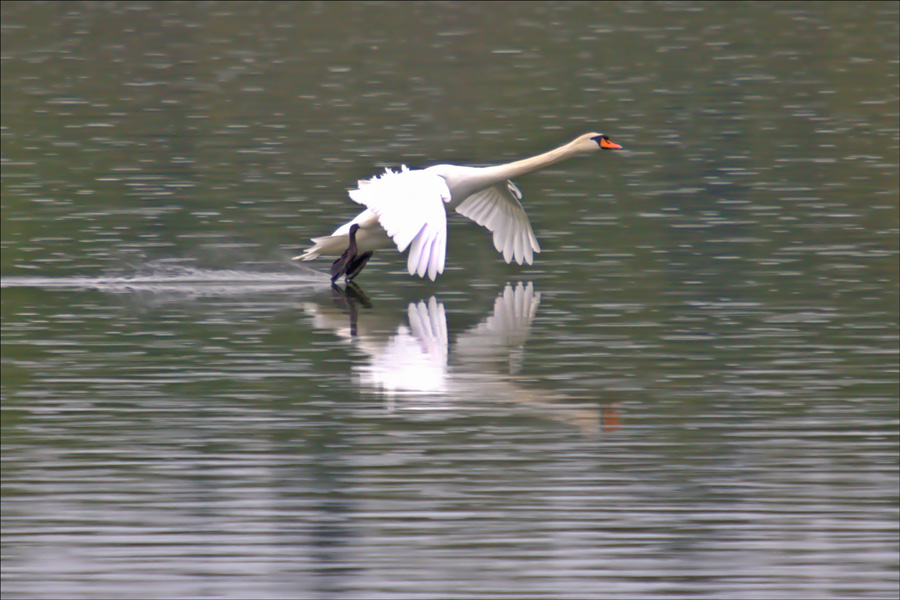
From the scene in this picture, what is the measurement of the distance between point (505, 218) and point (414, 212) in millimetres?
2719

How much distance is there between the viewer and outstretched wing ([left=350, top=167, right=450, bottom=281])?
11.4 metres

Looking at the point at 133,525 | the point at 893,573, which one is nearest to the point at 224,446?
the point at 133,525

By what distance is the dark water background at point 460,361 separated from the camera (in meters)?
7.46

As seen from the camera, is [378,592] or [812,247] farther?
[812,247]

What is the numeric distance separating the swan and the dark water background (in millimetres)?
298

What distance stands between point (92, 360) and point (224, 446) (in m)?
2.32

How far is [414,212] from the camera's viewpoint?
11773mm

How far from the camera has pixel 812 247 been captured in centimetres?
1444

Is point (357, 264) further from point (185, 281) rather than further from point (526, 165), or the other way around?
point (526, 165)

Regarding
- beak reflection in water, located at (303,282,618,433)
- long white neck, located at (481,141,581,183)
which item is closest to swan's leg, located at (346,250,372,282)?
beak reflection in water, located at (303,282,618,433)

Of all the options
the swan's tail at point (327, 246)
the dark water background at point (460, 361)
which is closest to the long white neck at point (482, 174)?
the dark water background at point (460, 361)

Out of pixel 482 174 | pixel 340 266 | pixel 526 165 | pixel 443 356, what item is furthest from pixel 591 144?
pixel 443 356

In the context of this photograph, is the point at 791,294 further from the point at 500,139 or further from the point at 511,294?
the point at 500,139

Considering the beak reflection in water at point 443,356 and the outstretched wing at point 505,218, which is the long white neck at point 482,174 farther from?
the beak reflection in water at point 443,356
